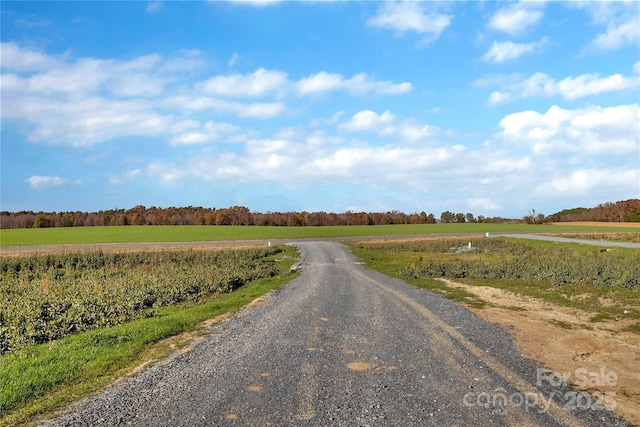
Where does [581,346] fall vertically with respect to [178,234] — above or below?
below

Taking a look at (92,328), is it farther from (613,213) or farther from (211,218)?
(613,213)

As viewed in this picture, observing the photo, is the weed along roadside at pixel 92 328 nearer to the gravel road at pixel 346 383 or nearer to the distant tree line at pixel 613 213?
the gravel road at pixel 346 383

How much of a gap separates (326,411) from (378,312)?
869cm

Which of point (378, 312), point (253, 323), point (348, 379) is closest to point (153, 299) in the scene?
point (253, 323)

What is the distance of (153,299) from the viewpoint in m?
20.2

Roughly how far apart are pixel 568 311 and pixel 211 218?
144067mm

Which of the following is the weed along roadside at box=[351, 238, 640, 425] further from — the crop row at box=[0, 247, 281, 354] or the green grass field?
the green grass field

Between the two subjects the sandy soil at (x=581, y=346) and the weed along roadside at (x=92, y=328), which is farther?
the weed along roadside at (x=92, y=328)

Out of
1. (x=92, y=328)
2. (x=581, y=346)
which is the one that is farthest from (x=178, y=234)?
(x=581, y=346)

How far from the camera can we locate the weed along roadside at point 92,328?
28.2ft

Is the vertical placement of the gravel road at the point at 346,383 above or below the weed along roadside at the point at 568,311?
above

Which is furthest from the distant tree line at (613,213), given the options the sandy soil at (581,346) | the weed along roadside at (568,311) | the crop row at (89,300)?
the sandy soil at (581,346)

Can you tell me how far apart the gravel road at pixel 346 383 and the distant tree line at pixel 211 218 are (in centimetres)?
14218

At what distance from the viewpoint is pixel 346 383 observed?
8.23 metres
